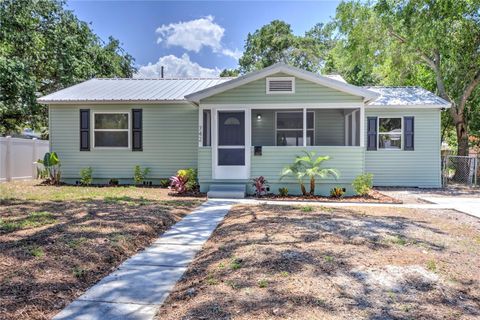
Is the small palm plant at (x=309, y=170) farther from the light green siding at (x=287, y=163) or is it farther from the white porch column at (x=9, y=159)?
the white porch column at (x=9, y=159)

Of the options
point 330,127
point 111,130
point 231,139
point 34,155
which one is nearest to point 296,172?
point 231,139

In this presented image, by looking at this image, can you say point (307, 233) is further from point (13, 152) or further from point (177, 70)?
point (177, 70)

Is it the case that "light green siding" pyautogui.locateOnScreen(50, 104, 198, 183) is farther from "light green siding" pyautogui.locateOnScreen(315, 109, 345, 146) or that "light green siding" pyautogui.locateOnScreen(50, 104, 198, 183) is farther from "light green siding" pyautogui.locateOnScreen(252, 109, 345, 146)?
"light green siding" pyautogui.locateOnScreen(315, 109, 345, 146)

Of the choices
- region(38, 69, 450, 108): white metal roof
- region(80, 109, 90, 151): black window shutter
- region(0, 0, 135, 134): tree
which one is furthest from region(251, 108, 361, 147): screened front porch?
region(0, 0, 135, 134): tree

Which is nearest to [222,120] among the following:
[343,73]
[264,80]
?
[264,80]

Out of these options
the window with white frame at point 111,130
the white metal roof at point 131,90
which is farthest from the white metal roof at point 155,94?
the window with white frame at point 111,130

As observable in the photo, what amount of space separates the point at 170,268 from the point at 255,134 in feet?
30.6

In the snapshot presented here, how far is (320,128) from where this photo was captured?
1317 centimetres

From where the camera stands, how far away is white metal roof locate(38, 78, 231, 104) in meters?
12.5

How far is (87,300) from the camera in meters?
3.43

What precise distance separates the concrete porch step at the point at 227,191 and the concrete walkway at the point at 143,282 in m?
3.86

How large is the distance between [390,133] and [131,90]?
31.6ft

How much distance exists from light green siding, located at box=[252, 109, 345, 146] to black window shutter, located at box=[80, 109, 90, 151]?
5929 mm

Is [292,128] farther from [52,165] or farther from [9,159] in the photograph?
[9,159]
